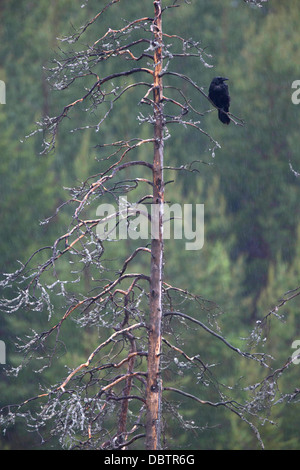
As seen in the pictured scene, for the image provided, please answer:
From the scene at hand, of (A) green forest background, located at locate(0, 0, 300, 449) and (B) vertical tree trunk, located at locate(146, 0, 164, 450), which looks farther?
(A) green forest background, located at locate(0, 0, 300, 449)

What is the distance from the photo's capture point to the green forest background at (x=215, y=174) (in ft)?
54.4

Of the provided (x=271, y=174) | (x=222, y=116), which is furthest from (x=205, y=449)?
(x=222, y=116)

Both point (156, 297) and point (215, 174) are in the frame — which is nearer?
point (156, 297)

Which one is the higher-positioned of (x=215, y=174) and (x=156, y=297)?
(x=215, y=174)

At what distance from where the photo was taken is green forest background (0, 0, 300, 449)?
16.6 meters

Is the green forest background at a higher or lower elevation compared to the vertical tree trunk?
higher

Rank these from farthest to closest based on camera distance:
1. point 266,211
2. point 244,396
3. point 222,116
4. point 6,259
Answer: point 266,211 → point 6,259 → point 244,396 → point 222,116

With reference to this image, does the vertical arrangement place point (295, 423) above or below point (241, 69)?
below

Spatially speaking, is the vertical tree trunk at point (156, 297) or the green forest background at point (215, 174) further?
the green forest background at point (215, 174)

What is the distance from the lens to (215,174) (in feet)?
69.6

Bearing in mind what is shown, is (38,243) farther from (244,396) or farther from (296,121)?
(296,121)

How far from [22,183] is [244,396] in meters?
6.41

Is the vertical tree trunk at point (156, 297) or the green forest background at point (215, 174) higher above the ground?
the green forest background at point (215, 174)

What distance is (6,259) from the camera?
17312 millimetres
